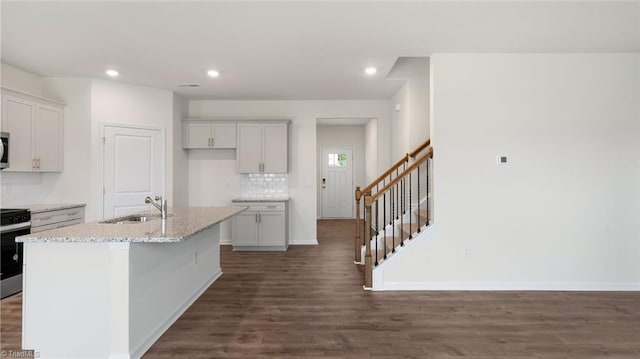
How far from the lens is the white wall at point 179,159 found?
5586 mm

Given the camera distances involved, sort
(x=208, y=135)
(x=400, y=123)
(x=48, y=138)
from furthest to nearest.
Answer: (x=208, y=135) < (x=400, y=123) < (x=48, y=138)

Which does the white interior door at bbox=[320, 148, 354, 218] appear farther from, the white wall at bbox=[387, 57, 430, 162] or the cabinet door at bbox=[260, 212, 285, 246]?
the white wall at bbox=[387, 57, 430, 162]

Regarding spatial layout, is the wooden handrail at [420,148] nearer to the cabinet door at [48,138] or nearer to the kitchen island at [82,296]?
the kitchen island at [82,296]

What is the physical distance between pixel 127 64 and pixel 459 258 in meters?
4.54

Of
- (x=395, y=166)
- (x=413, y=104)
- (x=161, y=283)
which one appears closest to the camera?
(x=161, y=283)

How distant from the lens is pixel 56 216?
13.7ft

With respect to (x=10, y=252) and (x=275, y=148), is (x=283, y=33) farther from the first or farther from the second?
(x=10, y=252)

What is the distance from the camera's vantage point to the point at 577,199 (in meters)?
3.77

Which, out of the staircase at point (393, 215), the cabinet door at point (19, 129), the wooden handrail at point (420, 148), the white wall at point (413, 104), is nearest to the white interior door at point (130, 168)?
the cabinet door at point (19, 129)

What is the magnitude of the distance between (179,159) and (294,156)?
77.6 inches

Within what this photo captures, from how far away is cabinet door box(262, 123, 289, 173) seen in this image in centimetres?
590

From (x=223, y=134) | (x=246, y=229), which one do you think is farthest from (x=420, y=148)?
(x=223, y=134)

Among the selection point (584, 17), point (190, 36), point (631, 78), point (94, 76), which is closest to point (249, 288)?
point (190, 36)

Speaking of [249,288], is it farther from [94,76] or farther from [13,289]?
[94,76]
